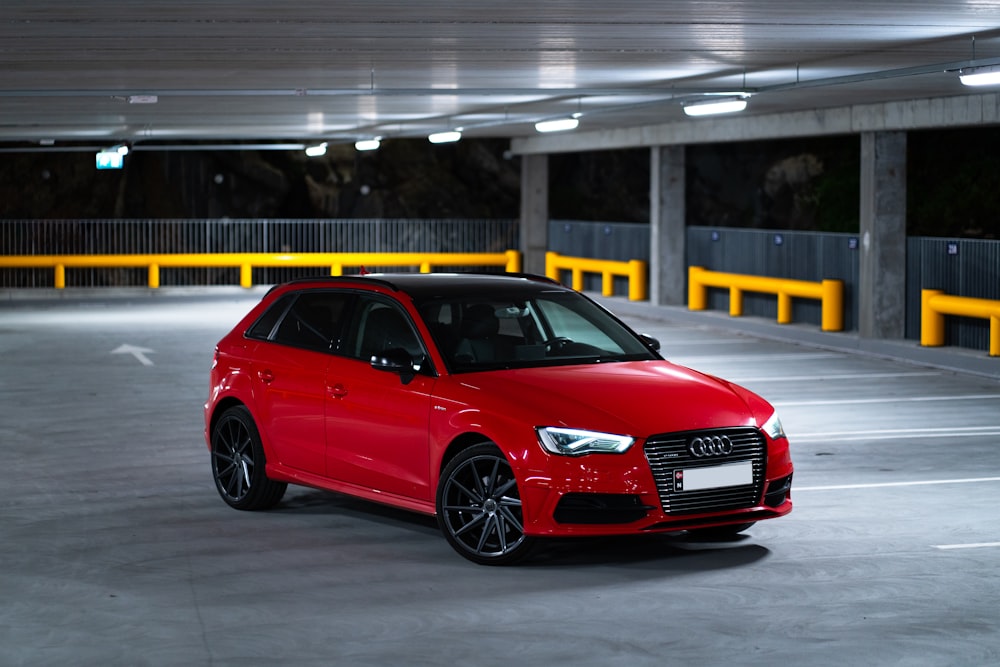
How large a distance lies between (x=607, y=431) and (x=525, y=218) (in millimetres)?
30902

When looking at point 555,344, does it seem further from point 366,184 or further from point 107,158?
point 366,184

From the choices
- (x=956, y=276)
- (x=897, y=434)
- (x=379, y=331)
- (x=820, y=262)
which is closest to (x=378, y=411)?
(x=379, y=331)

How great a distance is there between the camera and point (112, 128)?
3084 cm

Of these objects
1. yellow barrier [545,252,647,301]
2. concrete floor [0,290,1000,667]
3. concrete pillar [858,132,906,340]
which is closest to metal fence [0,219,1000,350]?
concrete pillar [858,132,906,340]

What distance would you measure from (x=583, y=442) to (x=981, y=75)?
750 centimetres

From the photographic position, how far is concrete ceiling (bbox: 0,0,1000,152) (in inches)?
464

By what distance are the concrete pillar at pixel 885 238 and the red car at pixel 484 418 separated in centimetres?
1371

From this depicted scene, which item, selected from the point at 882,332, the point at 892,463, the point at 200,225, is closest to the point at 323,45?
the point at 892,463

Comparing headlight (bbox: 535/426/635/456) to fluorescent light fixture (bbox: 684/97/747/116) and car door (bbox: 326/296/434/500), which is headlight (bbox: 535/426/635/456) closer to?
car door (bbox: 326/296/434/500)

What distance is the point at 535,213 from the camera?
38.9 metres

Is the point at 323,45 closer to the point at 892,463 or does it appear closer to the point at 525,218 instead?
the point at 892,463

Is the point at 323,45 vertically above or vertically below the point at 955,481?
above

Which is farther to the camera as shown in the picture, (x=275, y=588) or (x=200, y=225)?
(x=200, y=225)

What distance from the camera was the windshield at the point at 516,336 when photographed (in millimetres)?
9281
